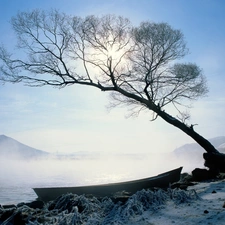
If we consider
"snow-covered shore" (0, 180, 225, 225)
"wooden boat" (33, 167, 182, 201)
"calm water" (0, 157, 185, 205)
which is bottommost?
"snow-covered shore" (0, 180, 225, 225)

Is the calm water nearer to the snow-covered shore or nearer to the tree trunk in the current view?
the snow-covered shore

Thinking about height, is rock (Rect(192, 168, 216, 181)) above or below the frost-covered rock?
above

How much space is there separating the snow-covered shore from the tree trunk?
6719 millimetres

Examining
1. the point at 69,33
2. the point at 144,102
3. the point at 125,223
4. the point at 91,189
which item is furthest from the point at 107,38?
the point at 125,223

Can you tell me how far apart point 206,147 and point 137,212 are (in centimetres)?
963

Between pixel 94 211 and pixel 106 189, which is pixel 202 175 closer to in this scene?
pixel 106 189

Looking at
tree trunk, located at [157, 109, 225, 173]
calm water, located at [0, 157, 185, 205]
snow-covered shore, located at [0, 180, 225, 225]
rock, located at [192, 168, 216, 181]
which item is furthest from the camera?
calm water, located at [0, 157, 185, 205]

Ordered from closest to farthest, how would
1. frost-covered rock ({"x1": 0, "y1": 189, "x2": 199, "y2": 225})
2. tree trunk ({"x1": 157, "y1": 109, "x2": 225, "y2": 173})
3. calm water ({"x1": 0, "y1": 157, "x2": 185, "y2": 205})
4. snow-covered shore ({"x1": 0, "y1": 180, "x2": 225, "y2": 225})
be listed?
snow-covered shore ({"x1": 0, "y1": 180, "x2": 225, "y2": 225}), frost-covered rock ({"x1": 0, "y1": 189, "x2": 199, "y2": 225}), tree trunk ({"x1": 157, "y1": 109, "x2": 225, "y2": 173}), calm water ({"x1": 0, "y1": 157, "x2": 185, "y2": 205})

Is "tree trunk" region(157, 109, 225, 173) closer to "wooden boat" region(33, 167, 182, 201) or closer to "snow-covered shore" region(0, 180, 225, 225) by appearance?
"wooden boat" region(33, 167, 182, 201)

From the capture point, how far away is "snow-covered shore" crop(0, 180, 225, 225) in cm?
500

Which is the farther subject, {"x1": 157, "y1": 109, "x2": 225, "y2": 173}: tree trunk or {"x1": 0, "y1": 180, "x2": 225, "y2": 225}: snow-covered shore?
{"x1": 157, "y1": 109, "x2": 225, "y2": 173}: tree trunk

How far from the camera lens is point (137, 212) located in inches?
227

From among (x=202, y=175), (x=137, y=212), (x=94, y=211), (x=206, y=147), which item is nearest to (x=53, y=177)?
A: (x=206, y=147)

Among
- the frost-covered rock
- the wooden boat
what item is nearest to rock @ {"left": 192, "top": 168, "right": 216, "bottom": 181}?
the wooden boat
